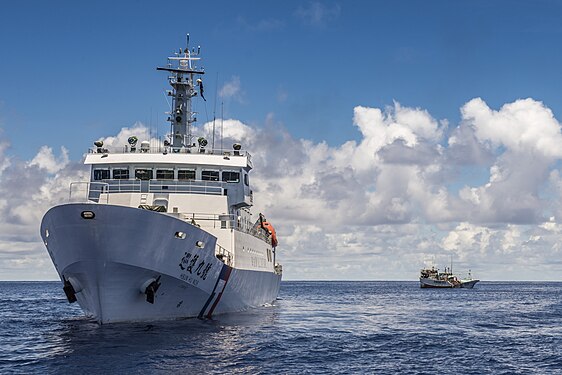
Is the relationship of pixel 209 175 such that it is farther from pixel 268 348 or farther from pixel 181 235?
pixel 268 348

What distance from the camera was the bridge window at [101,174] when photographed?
38594mm

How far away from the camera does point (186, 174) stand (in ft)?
126

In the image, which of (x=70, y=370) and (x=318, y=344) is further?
(x=318, y=344)

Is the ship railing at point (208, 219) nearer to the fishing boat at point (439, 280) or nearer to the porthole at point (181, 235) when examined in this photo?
the porthole at point (181, 235)

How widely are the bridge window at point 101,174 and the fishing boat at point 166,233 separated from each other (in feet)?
0.20

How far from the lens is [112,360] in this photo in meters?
22.0

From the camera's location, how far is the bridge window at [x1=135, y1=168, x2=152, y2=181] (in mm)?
38000

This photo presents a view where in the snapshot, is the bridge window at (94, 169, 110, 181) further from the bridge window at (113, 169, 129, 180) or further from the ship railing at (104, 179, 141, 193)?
the ship railing at (104, 179, 141, 193)

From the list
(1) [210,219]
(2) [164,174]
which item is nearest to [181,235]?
(1) [210,219]

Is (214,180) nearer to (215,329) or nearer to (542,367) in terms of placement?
(215,329)

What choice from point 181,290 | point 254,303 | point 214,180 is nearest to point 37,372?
point 181,290

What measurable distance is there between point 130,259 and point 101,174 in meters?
13.0

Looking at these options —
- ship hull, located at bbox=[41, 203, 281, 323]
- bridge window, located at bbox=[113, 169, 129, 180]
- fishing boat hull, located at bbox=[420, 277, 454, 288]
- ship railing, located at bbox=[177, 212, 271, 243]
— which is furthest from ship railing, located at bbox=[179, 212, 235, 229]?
fishing boat hull, located at bbox=[420, 277, 454, 288]

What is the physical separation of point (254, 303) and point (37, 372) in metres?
24.2
